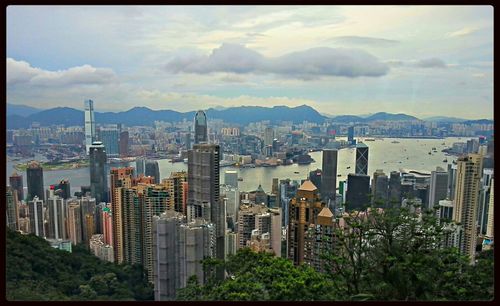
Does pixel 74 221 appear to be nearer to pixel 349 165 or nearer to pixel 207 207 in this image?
pixel 207 207

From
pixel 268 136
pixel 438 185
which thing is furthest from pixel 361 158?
pixel 268 136

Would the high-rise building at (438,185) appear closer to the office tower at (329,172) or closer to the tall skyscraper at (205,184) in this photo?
the office tower at (329,172)

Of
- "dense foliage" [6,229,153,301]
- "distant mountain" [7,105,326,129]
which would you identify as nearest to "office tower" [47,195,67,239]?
Answer: "dense foliage" [6,229,153,301]

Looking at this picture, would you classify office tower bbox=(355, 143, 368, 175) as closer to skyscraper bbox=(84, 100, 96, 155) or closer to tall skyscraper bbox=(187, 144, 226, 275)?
tall skyscraper bbox=(187, 144, 226, 275)
